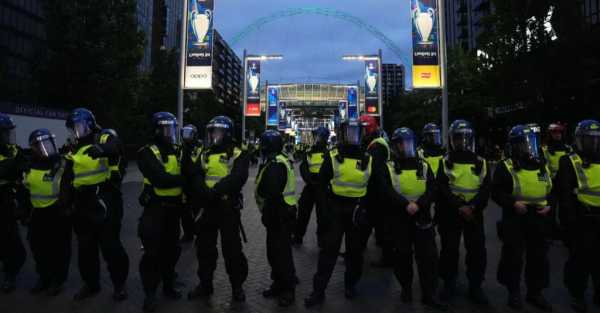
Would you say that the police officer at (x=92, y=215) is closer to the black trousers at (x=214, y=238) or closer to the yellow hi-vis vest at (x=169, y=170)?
the yellow hi-vis vest at (x=169, y=170)

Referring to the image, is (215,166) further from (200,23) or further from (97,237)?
(200,23)

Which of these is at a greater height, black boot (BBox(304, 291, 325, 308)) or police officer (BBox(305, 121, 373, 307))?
police officer (BBox(305, 121, 373, 307))

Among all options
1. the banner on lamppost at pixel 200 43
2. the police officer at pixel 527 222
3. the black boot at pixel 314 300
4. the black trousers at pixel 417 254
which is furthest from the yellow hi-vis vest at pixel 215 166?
the banner on lamppost at pixel 200 43

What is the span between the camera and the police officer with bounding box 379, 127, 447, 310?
484 centimetres

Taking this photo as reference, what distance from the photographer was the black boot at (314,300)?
4.81 m

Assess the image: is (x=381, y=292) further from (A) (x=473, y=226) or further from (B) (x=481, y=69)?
(B) (x=481, y=69)

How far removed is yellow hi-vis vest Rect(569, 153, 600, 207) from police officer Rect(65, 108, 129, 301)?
5.39m

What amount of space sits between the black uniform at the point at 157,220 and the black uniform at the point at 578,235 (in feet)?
14.6

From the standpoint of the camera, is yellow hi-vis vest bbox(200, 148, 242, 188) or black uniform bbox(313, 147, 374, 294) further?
black uniform bbox(313, 147, 374, 294)

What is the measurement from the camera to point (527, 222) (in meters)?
4.80

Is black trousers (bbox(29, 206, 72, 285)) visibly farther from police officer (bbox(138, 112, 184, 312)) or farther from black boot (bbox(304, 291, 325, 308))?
Answer: black boot (bbox(304, 291, 325, 308))

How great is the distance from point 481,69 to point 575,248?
57.6ft

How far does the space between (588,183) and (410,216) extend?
6.60 feet

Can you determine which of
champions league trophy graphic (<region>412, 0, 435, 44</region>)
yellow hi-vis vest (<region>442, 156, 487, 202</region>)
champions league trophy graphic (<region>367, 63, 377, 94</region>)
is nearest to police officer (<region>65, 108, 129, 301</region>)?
yellow hi-vis vest (<region>442, 156, 487, 202</region>)
